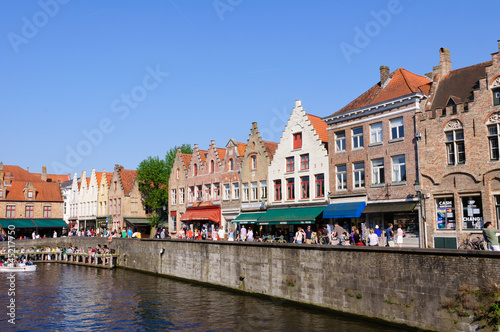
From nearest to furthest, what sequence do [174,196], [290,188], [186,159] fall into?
[290,188] → [186,159] → [174,196]

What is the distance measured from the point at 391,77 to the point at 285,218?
13744 mm

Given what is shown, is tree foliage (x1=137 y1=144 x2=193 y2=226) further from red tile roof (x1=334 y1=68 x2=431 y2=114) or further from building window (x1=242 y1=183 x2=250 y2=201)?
red tile roof (x1=334 y1=68 x2=431 y2=114)

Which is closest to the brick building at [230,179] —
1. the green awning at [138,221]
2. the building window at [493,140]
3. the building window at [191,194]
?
the building window at [191,194]

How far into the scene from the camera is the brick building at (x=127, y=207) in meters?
62.9

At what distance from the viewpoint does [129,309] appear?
2409 centimetres

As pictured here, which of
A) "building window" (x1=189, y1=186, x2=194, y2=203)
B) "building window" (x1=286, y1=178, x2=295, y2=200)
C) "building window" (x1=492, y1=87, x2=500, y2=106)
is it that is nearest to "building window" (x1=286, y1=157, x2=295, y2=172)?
"building window" (x1=286, y1=178, x2=295, y2=200)

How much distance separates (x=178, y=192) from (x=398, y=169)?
2997cm

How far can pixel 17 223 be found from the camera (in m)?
67.3

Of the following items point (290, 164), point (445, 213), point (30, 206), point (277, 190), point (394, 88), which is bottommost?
point (445, 213)

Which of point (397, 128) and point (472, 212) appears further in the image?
point (397, 128)

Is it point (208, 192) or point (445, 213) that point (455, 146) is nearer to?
point (445, 213)

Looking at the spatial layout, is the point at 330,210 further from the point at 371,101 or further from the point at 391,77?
the point at 391,77

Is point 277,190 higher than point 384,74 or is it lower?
lower

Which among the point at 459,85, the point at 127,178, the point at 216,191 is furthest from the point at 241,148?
the point at 127,178
